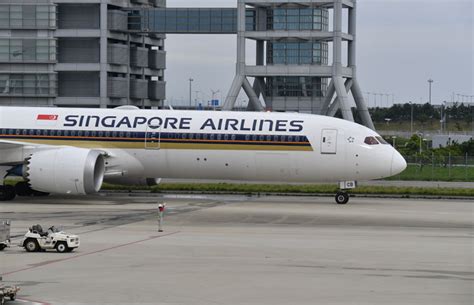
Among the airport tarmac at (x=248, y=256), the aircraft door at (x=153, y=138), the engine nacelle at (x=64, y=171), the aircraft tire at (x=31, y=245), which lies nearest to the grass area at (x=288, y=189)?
the aircraft door at (x=153, y=138)

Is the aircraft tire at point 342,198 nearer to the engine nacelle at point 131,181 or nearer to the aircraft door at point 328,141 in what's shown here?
the aircraft door at point 328,141

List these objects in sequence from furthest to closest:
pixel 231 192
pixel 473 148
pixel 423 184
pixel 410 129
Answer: pixel 410 129 < pixel 473 148 < pixel 423 184 < pixel 231 192

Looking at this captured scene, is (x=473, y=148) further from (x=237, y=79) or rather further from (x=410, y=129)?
(x=410, y=129)

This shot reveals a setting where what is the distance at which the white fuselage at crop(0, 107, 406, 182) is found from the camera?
→ 38.7m

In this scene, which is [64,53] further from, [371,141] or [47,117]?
[371,141]

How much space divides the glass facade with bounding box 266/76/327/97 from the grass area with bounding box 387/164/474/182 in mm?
18407

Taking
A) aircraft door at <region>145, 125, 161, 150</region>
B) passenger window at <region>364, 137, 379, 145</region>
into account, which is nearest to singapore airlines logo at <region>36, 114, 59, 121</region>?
aircraft door at <region>145, 125, 161, 150</region>

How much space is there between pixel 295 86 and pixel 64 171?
49232 millimetres

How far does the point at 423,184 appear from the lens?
5153cm

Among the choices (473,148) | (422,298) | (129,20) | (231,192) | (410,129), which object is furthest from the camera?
(410,129)

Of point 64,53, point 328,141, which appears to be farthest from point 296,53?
point 328,141

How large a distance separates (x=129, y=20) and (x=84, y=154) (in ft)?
150

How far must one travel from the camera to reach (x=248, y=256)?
23.3 metres

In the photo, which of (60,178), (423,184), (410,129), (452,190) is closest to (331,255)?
(60,178)
